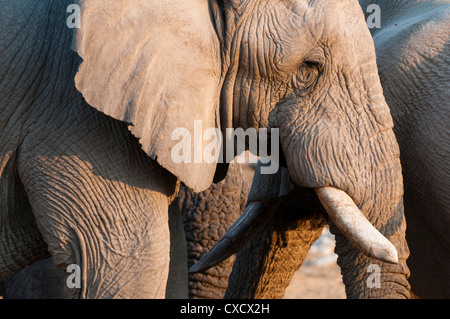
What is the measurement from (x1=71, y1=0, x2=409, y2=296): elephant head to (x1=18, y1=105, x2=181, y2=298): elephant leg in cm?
11

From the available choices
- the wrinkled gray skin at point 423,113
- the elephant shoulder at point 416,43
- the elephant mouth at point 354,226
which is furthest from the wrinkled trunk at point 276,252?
the elephant mouth at point 354,226

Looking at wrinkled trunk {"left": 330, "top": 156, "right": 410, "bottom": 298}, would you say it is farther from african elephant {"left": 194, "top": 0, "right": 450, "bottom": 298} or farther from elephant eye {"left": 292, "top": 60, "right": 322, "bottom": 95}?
elephant eye {"left": 292, "top": 60, "right": 322, "bottom": 95}

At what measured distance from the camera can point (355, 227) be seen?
8.18ft

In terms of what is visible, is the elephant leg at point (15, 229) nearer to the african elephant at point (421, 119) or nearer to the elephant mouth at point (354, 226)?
the elephant mouth at point (354, 226)

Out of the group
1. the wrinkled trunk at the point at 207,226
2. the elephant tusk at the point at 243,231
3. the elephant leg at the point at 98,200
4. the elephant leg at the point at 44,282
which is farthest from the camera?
the elephant leg at the point at 44,282

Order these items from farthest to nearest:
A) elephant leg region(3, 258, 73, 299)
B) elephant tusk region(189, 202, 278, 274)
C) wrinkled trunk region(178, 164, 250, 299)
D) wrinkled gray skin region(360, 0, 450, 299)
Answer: elephant leg region(3, 258, 73, 299) → wrinkled trunk region(178, 164, 250, 299) → elephant tusk region(189, 202, 278, 274) → wrinkled gray skin region(360, 0, 450, 299)

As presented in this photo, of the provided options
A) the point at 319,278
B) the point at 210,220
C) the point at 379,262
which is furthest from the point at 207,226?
the point at 319,278

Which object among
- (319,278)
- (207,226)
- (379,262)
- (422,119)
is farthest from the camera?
(319,278)

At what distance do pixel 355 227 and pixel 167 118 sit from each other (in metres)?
0.55

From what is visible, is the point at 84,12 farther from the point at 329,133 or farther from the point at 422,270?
the point at 422,270

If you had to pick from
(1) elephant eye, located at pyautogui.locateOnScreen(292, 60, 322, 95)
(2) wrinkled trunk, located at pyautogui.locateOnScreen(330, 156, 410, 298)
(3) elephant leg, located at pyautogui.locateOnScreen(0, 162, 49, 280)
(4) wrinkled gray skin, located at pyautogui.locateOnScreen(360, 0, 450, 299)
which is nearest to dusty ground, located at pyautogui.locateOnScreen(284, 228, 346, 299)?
(4) wrinkled gray skin, located at pyautogui.locateOnScreen(360, 0, 450, 299)

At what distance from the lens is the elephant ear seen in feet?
7.88

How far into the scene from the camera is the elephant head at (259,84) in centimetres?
243

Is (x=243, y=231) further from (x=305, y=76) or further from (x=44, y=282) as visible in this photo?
(x=44, y=282)
